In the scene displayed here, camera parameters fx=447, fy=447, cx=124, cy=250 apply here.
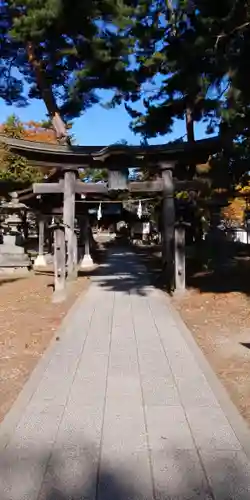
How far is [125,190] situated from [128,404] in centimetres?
1022

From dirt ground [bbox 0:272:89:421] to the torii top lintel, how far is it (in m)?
3.82

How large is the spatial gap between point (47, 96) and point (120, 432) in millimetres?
18948

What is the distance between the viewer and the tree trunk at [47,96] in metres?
19.5

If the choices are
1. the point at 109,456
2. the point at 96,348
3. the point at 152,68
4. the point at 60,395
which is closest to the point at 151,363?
the point at 96,348

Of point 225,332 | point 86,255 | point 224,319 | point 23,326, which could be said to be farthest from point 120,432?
point 86,255

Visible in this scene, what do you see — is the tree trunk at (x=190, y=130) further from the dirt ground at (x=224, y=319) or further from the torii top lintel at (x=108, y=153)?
the dirt ground at (x=224, y=319)

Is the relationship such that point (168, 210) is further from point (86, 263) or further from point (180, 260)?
point (86, 263)

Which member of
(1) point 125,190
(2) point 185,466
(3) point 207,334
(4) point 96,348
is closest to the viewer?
(2) point 185,466

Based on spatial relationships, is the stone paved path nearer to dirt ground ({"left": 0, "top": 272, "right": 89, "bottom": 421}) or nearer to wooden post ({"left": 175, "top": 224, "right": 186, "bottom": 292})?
dirt ground ({"left": 0, "top": 272, "right": 89, "bottom": 421})

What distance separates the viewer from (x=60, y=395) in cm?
448

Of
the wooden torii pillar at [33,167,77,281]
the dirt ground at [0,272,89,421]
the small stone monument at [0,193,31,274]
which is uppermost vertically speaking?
the wooden torii pillar at [33,167,77,281]

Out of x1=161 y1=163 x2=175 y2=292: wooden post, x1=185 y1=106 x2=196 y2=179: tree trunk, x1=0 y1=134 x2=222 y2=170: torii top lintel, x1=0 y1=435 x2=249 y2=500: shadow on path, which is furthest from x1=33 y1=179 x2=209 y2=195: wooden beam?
x1=0 y1=435 x2=249 y2=500: shadow on path

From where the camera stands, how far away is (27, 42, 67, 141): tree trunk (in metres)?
19.5

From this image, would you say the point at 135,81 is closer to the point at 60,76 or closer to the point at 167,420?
the point at 60,76
